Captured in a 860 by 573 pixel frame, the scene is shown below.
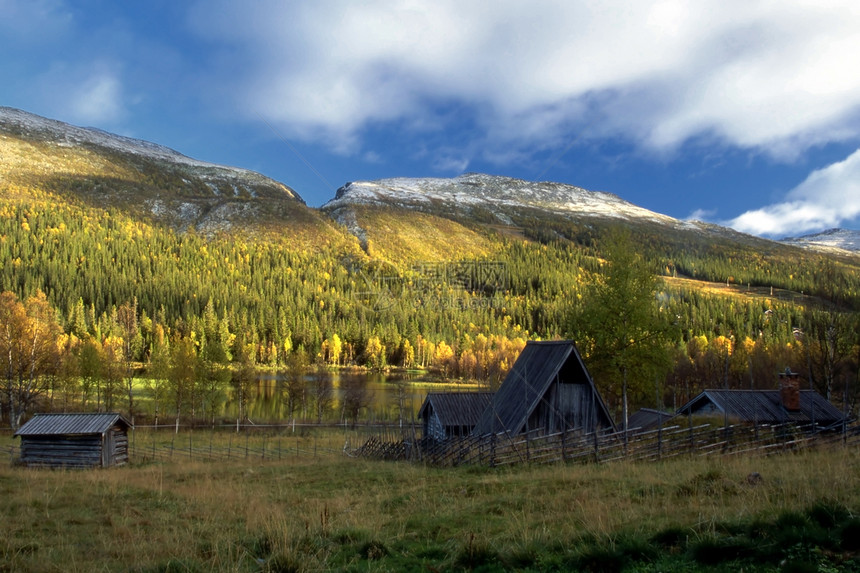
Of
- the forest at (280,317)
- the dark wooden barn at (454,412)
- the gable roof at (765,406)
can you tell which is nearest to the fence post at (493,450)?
the forest at (280,317)

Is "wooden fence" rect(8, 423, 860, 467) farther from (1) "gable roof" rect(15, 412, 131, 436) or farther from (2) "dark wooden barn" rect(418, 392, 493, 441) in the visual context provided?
(1) "gable roof" rect(15, 412, 131, 436)

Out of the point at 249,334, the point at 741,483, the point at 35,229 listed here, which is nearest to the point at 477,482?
the point at 741,483

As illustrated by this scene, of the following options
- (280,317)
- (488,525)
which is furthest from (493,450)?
(280,317)

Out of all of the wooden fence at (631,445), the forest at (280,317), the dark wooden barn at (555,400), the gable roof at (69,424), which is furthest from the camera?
the forest at (280,317)

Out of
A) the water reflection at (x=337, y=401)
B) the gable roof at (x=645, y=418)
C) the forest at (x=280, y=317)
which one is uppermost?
the forest at (x=280, y=317)

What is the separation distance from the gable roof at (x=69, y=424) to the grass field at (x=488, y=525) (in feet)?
51.4

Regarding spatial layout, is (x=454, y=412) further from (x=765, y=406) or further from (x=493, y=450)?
(x=765, y=406)

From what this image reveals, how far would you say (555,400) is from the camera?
24.4 m

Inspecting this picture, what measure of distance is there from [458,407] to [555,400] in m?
11.0

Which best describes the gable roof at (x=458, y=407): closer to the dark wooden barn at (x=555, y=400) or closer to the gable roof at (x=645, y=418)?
the dark wooden barn at (x=555, y=400)

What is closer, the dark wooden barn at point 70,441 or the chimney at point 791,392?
the dark wooden barn at point 70,441

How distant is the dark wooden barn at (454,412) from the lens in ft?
109

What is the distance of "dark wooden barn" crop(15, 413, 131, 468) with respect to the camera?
30.1 metres

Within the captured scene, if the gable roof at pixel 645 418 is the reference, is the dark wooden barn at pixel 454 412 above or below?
above
